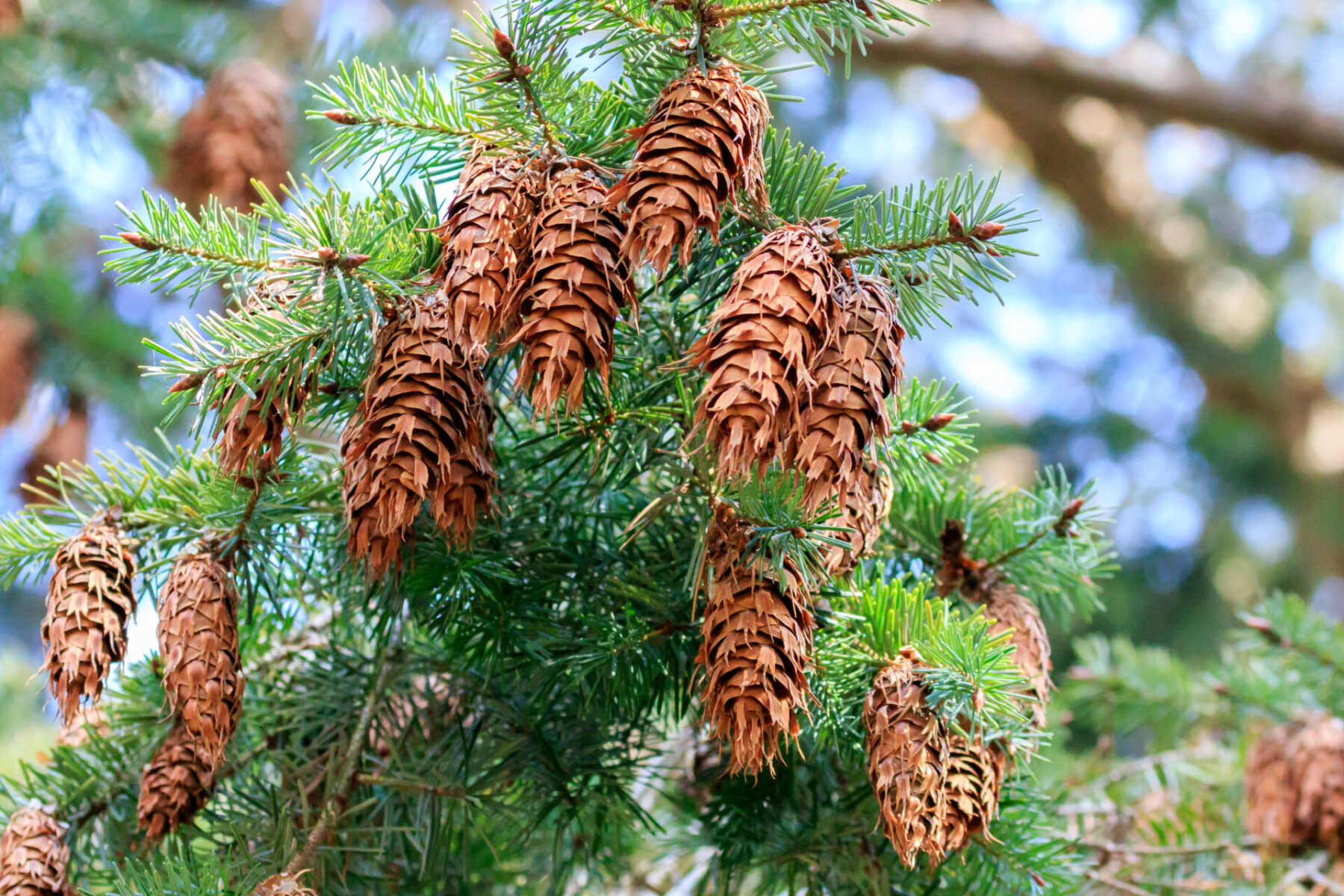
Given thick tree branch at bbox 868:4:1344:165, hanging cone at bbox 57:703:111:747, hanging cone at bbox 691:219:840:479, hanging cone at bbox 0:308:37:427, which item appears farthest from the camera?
thick tree branch at bbox 868:4:1344:165

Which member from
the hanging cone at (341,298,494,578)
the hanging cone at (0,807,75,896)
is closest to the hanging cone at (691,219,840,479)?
the hanging cone at (341,298,494,578)

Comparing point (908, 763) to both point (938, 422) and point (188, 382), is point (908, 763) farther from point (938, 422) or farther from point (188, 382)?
point (188, 382)

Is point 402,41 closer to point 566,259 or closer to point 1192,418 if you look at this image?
point 566,259

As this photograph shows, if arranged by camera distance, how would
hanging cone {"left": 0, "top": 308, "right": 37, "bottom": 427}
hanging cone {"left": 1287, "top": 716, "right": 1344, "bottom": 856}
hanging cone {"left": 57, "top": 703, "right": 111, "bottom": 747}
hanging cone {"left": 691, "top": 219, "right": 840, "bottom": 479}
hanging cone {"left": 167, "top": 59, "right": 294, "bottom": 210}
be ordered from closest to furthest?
hanging cone {"left": 691, "top": 219, "right": 840, "bottom": 479} → hanging cone {"left": 57, "top": 703, "right": 111, "bottom": 747} → hanging cone {"left": 1287, "top": 716, "right": 1344, "bottom": 856} → hanging cone {"left": 167, "top": 59, "right": 294, "bottom": 210} → hanging cone {"left": 0, "top": 308, "right": 37, "bottom": 427}

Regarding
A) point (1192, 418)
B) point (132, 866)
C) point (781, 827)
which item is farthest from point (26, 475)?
point (1192, 418)

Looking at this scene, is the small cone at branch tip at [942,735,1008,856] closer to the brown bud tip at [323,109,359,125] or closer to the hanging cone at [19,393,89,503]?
the brown bud tip at [323,109,359,125]

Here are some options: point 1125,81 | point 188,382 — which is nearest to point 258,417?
point 188,382
